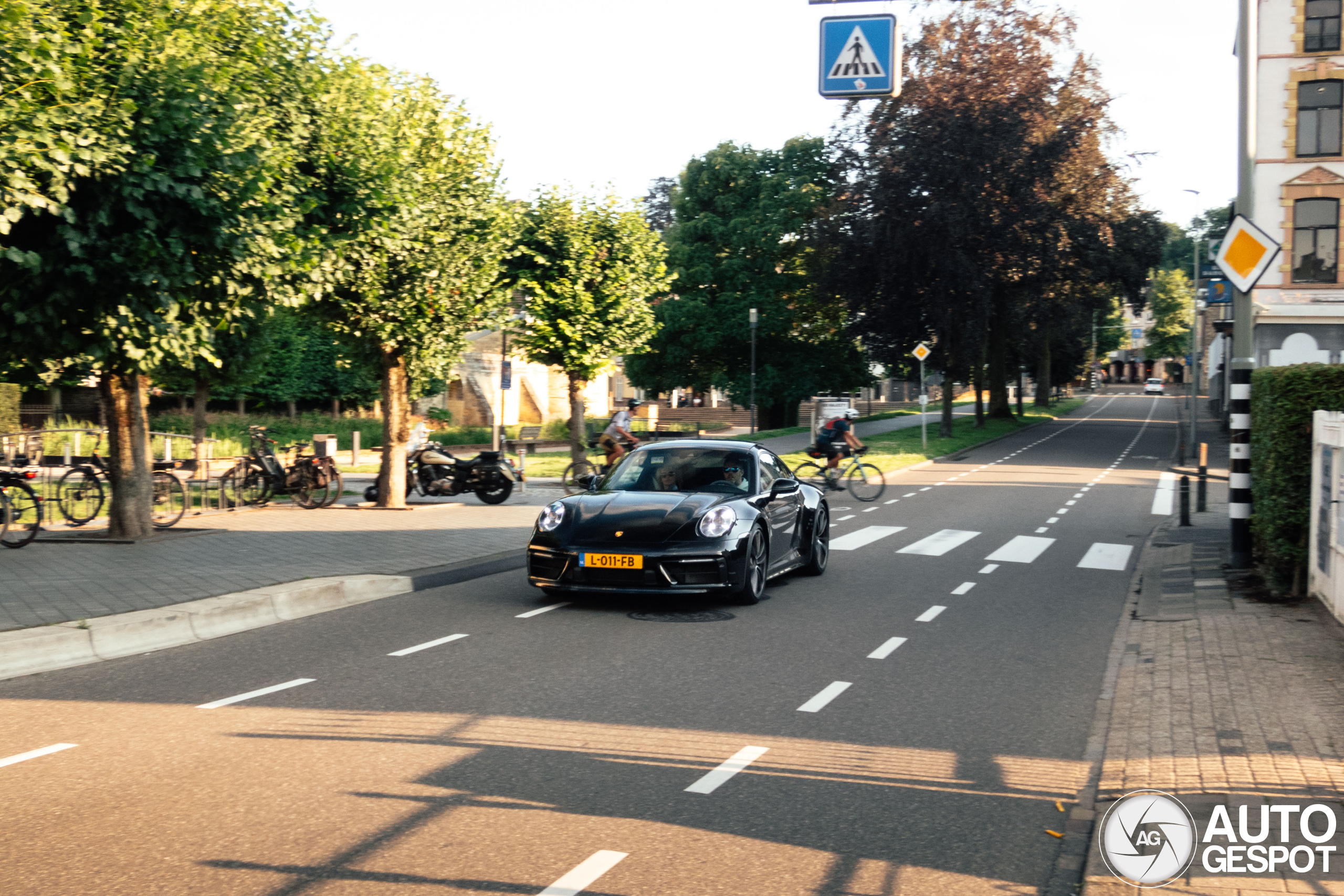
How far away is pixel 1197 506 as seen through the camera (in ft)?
61.7

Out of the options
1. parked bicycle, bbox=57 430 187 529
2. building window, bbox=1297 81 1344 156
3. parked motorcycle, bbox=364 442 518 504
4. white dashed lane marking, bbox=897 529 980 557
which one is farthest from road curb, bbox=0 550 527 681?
building window, bbox=1297 81 1344 156

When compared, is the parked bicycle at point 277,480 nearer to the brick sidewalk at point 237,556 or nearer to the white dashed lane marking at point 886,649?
the brick sidewalk at point 237,556

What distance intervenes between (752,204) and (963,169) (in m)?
13.4

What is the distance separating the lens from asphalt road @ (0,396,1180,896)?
4129mm

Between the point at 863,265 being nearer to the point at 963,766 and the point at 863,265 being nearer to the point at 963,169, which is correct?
the point at 963,169

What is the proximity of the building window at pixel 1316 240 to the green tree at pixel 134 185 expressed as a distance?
35.1 m

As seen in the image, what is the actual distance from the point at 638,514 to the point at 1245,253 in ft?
19.8

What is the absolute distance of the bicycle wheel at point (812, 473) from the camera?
21.2m

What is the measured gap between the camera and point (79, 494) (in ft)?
Answer: 50.7

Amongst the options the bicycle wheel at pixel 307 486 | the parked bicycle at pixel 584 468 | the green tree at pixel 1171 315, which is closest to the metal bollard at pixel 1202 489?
the parked bicycle at pixel 584 468

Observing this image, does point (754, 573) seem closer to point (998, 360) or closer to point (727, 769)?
point (727, 769)

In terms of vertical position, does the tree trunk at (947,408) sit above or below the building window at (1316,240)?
below

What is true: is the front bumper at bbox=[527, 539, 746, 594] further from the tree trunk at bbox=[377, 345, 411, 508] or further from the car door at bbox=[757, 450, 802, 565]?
the tree trunk at bbox=[377, 345, 411, 508]

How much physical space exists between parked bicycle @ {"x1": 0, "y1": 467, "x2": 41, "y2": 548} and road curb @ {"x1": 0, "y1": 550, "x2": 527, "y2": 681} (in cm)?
397
